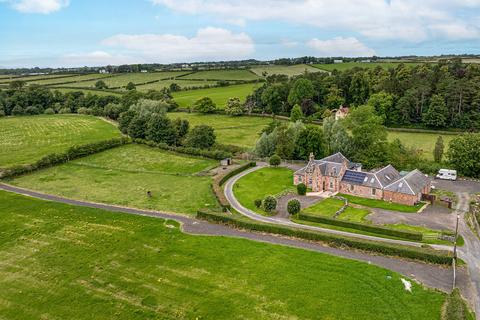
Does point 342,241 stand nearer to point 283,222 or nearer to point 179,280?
point 283,222

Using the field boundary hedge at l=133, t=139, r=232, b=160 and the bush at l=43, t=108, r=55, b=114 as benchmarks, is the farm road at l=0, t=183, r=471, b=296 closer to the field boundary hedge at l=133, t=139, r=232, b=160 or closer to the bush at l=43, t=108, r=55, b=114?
the field boundary hedge at l=133, t=139, r=232, b=160

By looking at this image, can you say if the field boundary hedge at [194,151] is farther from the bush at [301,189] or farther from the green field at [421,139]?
the green field at [421,139]

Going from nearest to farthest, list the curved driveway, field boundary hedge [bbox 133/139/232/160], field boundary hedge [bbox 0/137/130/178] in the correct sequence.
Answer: the curved driveway, field boundary hedge [bbox 0/137/130/178], field boundary hedge [bbox 133/139/232/160]

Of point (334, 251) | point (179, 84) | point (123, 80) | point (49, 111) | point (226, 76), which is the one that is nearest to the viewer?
point (334, 251)

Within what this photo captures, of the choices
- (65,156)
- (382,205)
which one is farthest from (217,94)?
(382,205)

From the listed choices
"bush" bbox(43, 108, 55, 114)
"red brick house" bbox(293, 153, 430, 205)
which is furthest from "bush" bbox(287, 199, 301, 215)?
"bush" bbox(43, 108, 55, 114)

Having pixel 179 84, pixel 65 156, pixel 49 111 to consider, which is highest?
pixel 179 84
